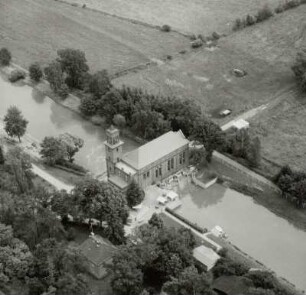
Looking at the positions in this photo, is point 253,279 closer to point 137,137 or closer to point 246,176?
point 246,176

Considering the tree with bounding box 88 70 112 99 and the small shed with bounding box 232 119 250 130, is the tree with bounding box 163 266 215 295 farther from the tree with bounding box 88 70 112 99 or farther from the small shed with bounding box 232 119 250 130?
the tree with bounding box 88 70 112 99

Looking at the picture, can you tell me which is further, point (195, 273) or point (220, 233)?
point (220, 233)

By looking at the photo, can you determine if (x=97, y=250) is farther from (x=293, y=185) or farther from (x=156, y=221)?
(x=293, y=185)

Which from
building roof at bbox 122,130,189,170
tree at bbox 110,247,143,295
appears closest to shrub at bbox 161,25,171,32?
building roof at bbox 122,130,189,170

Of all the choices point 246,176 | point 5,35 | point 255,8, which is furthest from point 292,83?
point 5,35

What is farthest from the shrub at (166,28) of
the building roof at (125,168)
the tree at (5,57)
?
the building roof at (125,168)
